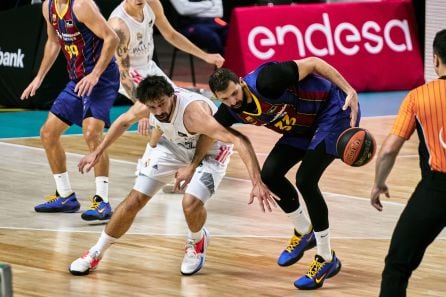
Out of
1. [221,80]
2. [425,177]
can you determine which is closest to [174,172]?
[221,80]

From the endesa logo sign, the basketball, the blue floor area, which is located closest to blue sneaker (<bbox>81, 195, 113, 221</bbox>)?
the basketball

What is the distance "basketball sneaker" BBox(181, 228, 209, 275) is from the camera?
8.38 metres

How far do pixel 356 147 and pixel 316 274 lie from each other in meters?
1.06

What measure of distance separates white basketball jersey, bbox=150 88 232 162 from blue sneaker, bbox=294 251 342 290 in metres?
1.15

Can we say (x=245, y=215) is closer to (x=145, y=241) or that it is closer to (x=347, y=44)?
(x=145, y=241)

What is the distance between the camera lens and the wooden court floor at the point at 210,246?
806 centimetres

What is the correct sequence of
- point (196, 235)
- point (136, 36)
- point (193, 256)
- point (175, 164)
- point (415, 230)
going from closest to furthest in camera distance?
point (415, 230) < point (193, 256) < point (196, 235) < point (175, 164) < point (136, 36)

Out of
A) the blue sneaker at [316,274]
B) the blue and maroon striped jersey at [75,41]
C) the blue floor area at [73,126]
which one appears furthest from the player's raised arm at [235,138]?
the blue floor area at [73,126]

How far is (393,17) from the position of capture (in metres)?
17.8

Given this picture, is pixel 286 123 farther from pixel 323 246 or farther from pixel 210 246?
pixel 210 246

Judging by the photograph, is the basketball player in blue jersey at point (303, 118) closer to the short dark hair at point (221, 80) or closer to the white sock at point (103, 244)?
the short dark hair at point (221, 80)

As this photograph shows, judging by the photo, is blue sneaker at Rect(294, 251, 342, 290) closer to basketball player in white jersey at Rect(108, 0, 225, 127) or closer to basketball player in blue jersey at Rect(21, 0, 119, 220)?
basketball player in blue jersey at Rect(21, 0, 119, 220)

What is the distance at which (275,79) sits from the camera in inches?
312

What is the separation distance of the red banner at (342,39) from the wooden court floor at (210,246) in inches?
162
